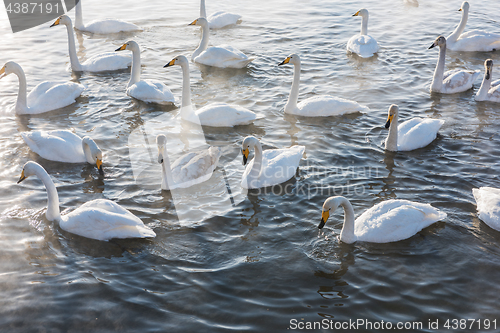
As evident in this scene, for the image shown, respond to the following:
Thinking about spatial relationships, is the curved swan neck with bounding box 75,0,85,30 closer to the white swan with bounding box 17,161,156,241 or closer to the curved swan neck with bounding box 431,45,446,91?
the white swan with bounding box 17,161,156,241

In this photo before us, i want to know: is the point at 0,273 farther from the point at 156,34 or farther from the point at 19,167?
the point at 156,34

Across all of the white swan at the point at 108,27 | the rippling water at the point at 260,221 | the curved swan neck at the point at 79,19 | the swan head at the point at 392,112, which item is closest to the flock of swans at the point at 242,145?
the swan head at the point at 392,112

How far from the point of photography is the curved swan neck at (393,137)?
400 inches

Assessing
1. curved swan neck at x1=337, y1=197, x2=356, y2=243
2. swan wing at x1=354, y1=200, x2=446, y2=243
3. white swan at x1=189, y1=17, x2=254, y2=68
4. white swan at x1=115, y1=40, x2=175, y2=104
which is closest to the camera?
curved swan neck at x1=337, y1=197, x2=356, y2=243

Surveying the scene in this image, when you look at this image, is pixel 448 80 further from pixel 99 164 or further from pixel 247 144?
pixel 99 164

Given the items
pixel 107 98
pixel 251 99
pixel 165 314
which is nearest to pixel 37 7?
pixel 107 98

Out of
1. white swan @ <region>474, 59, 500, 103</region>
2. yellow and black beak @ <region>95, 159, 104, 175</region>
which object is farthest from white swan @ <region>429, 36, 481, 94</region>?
yellow and black beak @ <region>95, 159, 104, 175</region>

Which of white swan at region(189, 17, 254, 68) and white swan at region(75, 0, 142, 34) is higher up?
white swan at region(75, 0, 142, 34)

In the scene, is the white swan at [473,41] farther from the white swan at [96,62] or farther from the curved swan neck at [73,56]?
the curved swan neck at [73,56]

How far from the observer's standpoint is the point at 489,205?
25.7ft

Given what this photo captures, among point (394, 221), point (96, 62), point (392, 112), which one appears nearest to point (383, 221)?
point (394, 221)

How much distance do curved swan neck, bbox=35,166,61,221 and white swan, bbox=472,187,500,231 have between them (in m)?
7.28

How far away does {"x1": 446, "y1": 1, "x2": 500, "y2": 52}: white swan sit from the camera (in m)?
16.2

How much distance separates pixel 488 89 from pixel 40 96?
12.1 m
